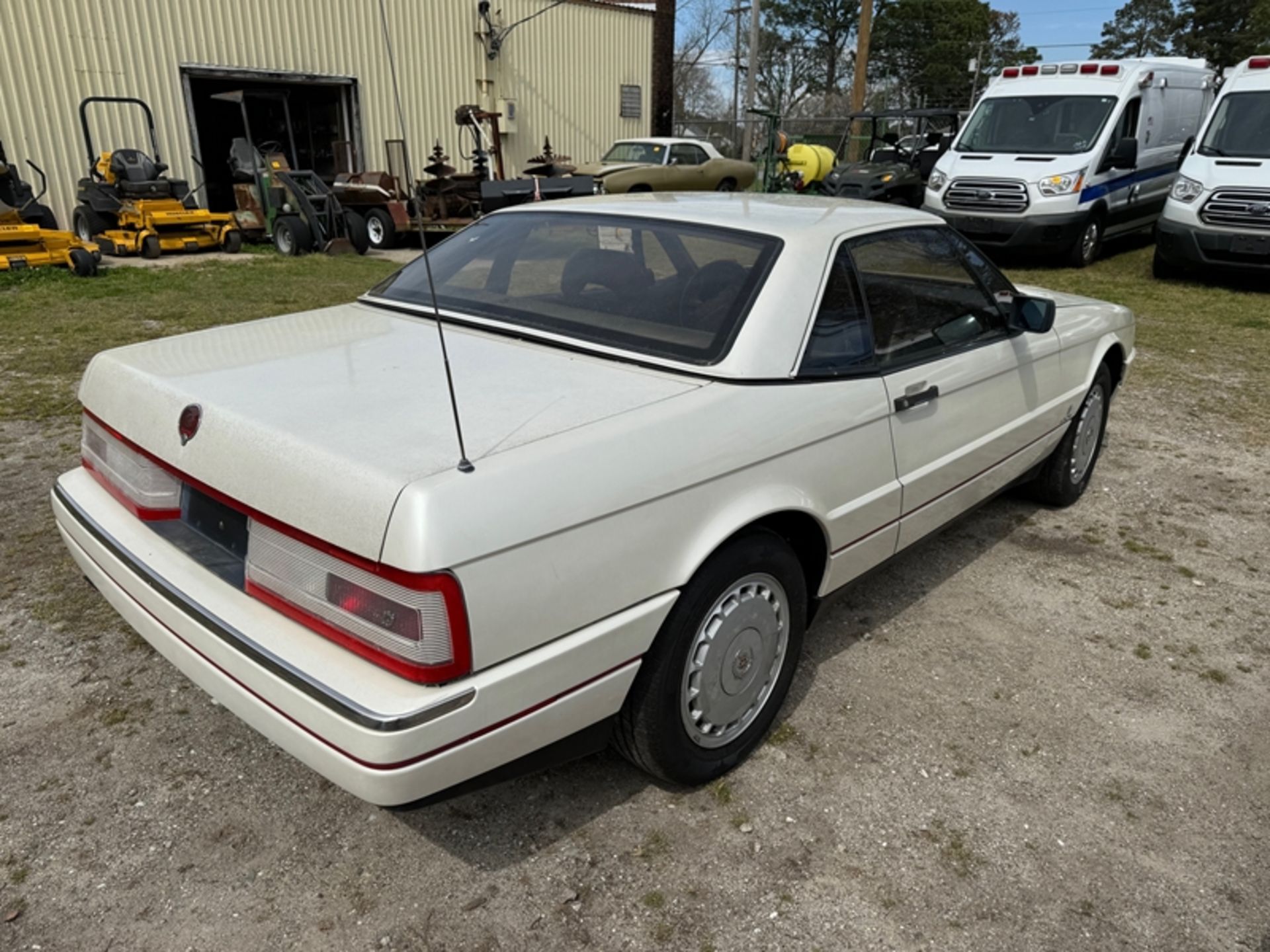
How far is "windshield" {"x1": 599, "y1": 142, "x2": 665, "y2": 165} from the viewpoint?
17297 millimetres

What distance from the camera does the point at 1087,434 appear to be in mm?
4613

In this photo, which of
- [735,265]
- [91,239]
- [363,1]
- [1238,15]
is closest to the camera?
[735,265]

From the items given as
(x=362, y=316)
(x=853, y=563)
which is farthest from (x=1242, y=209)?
(x=362, y=316)

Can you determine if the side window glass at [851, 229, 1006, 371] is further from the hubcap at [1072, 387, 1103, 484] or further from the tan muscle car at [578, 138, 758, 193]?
the tan muscle car at [578, 138, 758, 193]

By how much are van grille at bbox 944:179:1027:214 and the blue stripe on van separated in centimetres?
77

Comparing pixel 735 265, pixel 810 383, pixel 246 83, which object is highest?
pixel 246 83

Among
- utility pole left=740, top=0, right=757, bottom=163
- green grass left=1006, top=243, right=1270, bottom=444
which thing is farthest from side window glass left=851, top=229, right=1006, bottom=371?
utility pole left=740, top=0, right=757, bottom=163

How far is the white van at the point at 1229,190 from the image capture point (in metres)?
10.1

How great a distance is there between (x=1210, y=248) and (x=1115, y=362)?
7359 mm

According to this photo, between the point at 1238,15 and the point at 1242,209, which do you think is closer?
the point at 1242,209

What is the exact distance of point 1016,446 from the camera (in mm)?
3805

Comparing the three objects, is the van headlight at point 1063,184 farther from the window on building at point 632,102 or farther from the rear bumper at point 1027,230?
the window on building at point 632,102

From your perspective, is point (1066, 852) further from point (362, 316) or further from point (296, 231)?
point (296, 231)

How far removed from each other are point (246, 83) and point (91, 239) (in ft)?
20.0
